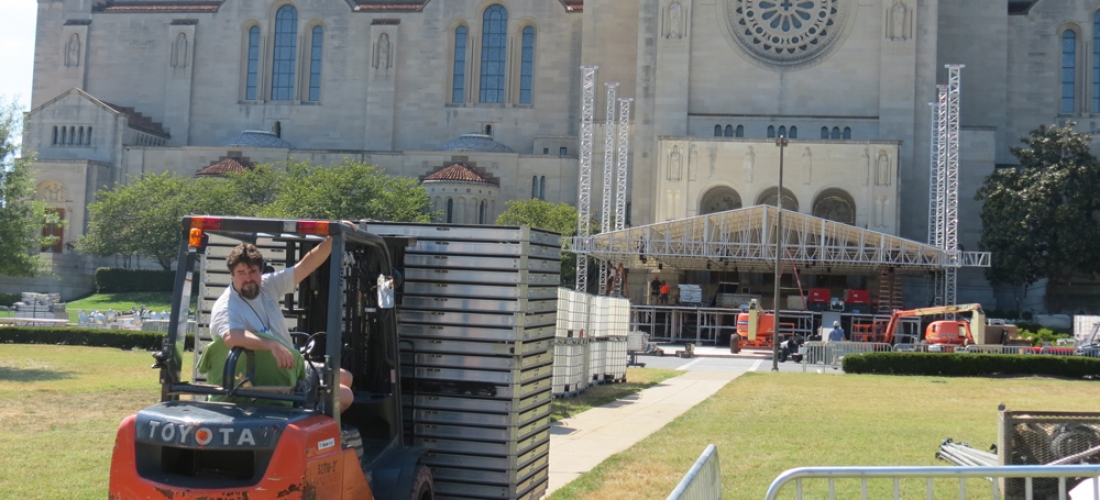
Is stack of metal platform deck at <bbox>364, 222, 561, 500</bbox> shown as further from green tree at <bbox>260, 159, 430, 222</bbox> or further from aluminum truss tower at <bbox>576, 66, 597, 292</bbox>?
green tree at <bbox>260, 159, 430, 222</bbox>

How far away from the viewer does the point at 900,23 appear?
203 ft

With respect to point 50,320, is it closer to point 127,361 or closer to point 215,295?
point 127,361

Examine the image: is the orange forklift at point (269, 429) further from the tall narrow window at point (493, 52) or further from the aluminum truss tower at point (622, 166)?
the tall narrow window at point (493, 52)

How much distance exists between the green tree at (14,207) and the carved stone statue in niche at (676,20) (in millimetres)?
39627

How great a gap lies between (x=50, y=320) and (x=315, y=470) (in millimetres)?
41265

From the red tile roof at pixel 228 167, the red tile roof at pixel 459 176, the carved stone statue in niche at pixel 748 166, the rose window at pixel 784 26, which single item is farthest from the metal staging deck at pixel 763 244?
the red tile roof at pixel 228 167

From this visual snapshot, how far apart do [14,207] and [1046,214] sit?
1906 inches

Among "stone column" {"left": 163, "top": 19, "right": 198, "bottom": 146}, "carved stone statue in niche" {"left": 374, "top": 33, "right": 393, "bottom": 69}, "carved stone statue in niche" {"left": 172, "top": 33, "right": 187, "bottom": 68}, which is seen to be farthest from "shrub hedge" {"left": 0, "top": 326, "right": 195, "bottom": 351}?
"carved stone statue in niche" {"left": 172, "top": 33, "right": 187, "bottom": 68}

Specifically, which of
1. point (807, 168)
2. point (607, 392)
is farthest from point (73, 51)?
point (607, 392)

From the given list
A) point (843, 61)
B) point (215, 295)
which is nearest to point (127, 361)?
point (215, 295)

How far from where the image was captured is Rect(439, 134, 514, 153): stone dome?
2726 inches

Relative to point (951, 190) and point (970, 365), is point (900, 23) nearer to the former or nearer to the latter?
point (951, 190)

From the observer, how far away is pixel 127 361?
3170 centimetres

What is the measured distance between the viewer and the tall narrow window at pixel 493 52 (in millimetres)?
73688
